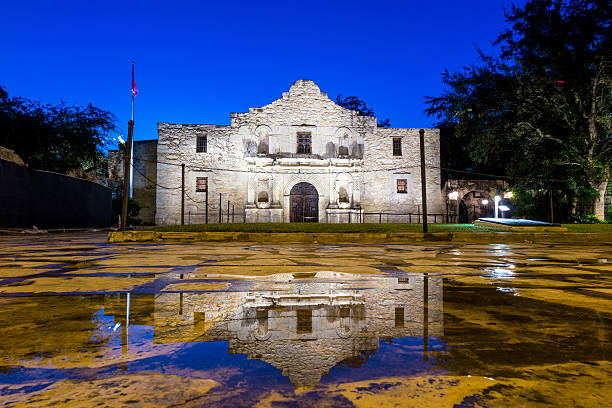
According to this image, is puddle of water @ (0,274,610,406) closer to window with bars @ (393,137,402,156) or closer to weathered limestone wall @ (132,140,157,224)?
window with bars @ (393,137,402,156)

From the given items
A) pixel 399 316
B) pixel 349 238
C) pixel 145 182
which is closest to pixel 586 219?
pixel 349 238

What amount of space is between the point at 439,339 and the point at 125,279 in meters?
2.87

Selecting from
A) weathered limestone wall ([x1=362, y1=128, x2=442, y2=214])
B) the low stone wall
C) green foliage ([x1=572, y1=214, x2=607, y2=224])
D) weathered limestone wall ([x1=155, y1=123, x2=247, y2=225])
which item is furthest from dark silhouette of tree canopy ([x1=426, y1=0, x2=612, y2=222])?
weathered limestone wall ([x1=155, y1=123, x2=247, y2=225])

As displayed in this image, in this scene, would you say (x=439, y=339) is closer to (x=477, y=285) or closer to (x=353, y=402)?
(x=353, y=402)

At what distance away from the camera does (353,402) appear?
1.04m

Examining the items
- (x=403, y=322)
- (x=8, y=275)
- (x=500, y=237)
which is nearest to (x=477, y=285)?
(x=403, y=322)

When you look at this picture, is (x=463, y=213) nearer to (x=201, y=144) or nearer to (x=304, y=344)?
(x=201, y=144)

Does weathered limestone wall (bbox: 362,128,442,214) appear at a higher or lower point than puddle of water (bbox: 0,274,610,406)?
higher

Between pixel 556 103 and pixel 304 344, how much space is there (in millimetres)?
22781

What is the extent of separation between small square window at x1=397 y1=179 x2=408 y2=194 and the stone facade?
74 mm

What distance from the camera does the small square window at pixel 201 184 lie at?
25.1 meters

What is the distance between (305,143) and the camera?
84.3 ft

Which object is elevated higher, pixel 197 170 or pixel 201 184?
pixel 197 170

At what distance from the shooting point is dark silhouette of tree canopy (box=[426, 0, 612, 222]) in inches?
720
